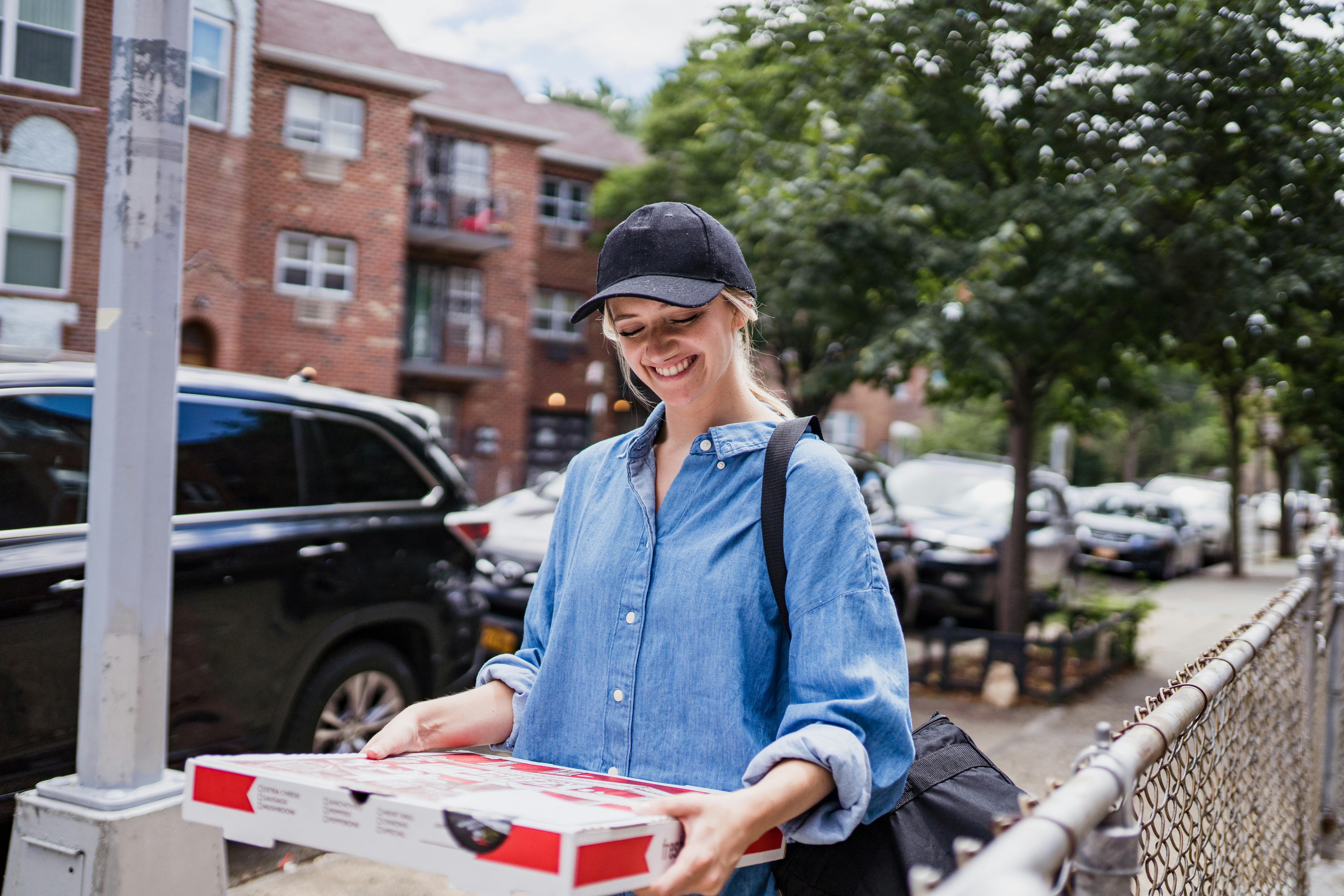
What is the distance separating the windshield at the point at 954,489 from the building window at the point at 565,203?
15.2 m

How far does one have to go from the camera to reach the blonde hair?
1725 millimetres

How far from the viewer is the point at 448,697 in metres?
1.79

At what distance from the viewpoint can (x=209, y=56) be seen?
7762 millimetres

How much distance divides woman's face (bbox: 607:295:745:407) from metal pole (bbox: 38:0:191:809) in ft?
5.32

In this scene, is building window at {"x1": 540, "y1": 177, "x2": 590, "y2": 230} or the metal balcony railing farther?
building window at {"x1": 540, "y1": 177, "x2": 590, "y2": 230}

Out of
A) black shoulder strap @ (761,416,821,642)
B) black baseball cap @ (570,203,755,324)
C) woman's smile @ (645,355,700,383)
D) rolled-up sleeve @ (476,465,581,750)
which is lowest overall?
rolled-up sleeve @ (476,465,581,750)

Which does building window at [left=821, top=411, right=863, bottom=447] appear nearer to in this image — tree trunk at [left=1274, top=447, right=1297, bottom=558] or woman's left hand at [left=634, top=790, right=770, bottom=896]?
tree trunk at [left=1274, top=447, right=1297, bottom=558]

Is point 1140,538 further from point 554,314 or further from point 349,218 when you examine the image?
point 349,218

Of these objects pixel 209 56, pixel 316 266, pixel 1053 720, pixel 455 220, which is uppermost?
pixel 455 220

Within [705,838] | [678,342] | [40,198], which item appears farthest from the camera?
[40,198]

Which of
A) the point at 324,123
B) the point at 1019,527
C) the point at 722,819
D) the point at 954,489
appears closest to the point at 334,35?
the point at 324,123

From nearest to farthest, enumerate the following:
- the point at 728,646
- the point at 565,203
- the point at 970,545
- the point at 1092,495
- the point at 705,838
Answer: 1. the point at 705,838
2. the point at 728,646
3. the point at 970,545
4. the point at 1092,495
5. the point at 565,203

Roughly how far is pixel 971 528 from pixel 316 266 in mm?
13495

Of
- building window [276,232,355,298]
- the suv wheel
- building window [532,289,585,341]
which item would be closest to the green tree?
the suv wheel
